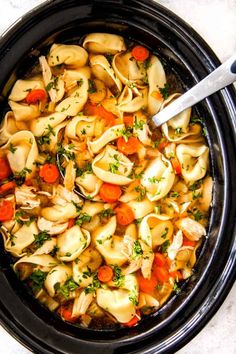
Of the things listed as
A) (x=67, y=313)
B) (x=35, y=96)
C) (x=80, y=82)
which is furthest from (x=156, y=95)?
(x=67, y=313)

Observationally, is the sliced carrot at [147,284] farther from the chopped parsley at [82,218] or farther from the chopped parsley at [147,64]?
the chopped parsley at [147,64]

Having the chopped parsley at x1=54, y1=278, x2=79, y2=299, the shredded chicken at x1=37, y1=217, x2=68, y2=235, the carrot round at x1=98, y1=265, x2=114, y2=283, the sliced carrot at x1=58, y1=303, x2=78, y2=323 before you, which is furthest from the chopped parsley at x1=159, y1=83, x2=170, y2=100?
the sliced carrot at x1=58, y1=303, x2=78, y2=323

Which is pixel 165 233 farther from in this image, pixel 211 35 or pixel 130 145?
pixel 211 35

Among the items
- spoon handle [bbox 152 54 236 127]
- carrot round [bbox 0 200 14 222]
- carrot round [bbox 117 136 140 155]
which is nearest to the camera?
spoon handle [bbox 152 54 236 127]

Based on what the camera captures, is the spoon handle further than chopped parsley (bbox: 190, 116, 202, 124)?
No

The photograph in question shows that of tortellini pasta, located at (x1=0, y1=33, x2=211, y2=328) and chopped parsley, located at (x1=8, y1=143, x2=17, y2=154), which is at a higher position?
chopped parsley, located at (x1=8, y1=143, x2=17, y2=154)

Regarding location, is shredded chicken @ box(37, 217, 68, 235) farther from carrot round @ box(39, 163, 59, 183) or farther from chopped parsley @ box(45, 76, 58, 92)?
chopped parsley @ box(45, 76, 58, 92)

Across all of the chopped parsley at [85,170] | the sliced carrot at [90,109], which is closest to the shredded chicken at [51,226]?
the chopped parsley at [85,170]
